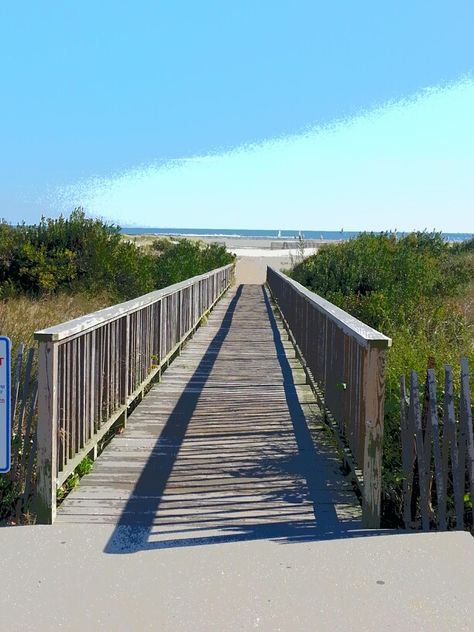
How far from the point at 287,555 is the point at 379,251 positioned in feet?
63.9

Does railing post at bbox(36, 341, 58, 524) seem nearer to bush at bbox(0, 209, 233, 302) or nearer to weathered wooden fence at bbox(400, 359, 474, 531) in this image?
weathered wooden fence at bbox(400, 359, 474, 531)

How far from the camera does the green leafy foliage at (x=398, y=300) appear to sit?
21.2 feet

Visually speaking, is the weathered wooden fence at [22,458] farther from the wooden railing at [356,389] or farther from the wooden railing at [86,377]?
the wooden railing at [356,389]

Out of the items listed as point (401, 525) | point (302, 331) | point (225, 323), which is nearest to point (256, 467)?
point (401, 525)

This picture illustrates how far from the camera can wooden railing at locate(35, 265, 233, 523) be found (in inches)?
200

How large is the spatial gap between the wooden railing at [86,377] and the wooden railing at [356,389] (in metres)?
2.01

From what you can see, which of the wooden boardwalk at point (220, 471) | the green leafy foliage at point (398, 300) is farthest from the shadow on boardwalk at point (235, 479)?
the green leafy foliage at point (398, 300)

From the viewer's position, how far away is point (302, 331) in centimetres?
1223

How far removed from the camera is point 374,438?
5125 mm

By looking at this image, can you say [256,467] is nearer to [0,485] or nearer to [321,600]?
[0,485]

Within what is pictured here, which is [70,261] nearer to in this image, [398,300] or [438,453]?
[398,300]

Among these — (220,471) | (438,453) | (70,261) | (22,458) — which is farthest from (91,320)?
Result: (70,261)

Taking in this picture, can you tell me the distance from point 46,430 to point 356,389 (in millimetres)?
2262

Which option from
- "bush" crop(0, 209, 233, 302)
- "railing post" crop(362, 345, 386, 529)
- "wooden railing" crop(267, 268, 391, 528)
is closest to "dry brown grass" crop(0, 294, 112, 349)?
"bush" crop(0, 209, 233, 302)
